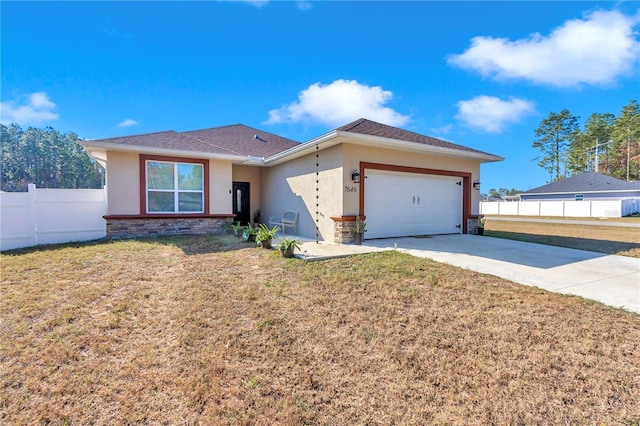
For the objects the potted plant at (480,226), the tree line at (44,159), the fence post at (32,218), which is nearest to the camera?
the fence post at (32,218)

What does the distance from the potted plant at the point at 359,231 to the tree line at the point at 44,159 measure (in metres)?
44.5

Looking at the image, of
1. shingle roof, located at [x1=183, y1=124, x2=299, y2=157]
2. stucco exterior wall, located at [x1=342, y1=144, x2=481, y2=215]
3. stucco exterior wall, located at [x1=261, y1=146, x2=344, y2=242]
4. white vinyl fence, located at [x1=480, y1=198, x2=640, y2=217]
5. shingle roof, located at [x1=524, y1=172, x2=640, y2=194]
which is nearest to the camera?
stucco exterior wall, located at [x1=342, y1=144, x2=481, y2=215]

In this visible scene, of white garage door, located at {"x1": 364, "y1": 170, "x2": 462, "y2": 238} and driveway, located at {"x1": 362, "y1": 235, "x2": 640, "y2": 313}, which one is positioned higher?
white garage door, located at {"x1": 364, "y1": 170, "x2": 462, "y2": 238}

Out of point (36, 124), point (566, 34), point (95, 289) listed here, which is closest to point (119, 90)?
point (95, 289)

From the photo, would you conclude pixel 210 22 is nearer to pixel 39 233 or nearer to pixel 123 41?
pixel 123 41

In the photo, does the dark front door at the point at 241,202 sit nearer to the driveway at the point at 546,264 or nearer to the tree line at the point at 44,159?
the driveway at the point at 546,264

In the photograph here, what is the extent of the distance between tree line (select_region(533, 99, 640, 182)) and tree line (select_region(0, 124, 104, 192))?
2487 inches

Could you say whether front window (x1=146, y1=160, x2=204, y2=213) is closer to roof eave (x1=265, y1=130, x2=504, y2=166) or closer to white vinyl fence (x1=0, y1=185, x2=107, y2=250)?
white vinyl fence (x1=0, y1=185, x2=107, y2=250)

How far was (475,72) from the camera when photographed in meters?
12.9

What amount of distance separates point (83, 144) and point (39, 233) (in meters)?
2.86

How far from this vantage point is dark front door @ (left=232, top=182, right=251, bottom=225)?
12828mm

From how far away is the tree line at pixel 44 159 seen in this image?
38938 millimetres

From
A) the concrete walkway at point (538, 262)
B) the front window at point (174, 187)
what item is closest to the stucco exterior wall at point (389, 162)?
the concrete walkway at point (538, 262)

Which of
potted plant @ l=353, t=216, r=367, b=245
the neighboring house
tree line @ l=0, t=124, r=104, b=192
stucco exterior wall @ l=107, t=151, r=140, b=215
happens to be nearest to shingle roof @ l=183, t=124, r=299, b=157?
stucco exterior wall @ l=107, t=151, r=140, b=215
